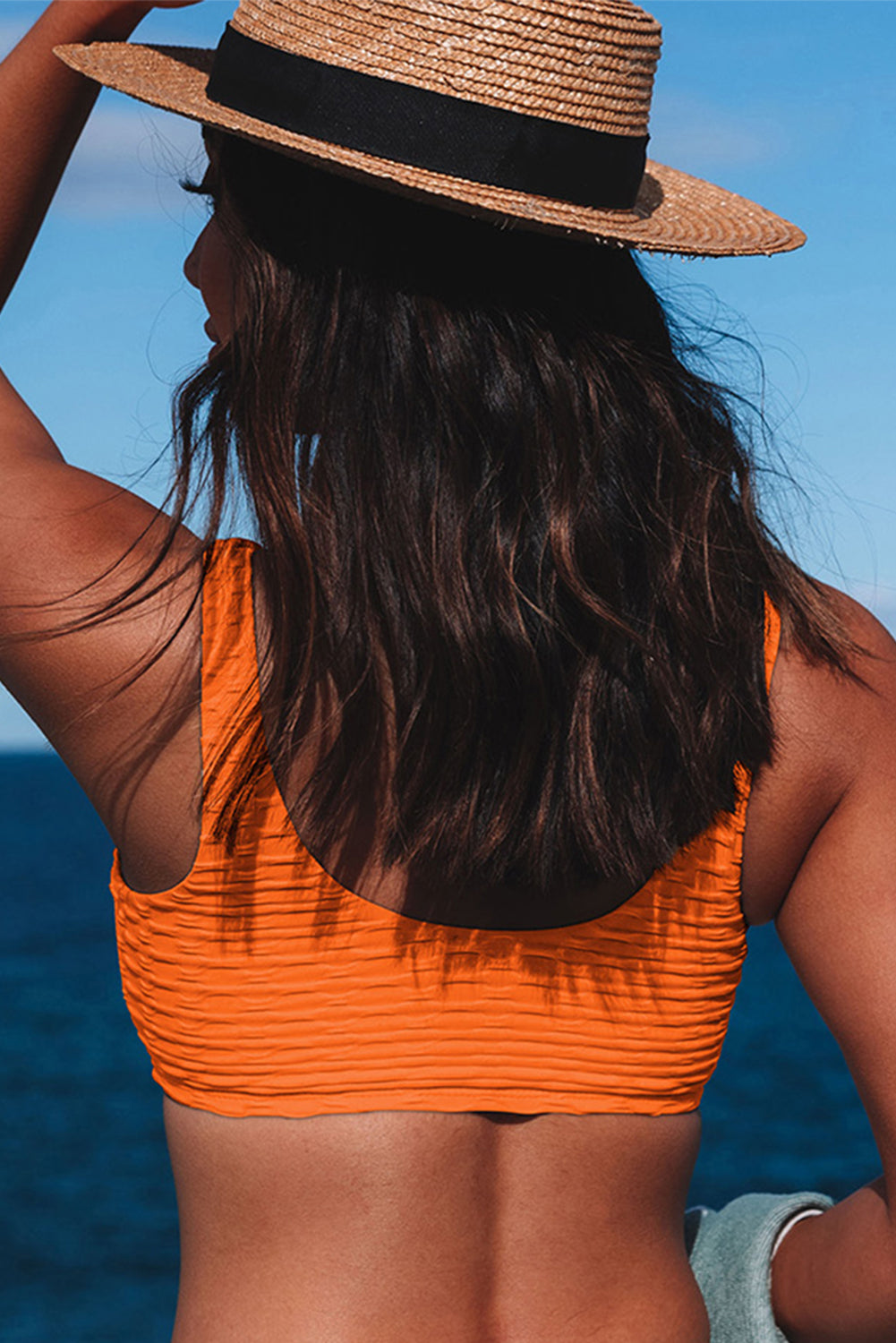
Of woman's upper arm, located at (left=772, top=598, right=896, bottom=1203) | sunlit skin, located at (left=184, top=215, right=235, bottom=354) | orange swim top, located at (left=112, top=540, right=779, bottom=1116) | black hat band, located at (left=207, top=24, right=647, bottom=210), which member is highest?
black hat band, located at (left=207, top=24, right=647, bottom=210)

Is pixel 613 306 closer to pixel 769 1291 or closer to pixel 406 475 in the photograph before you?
pixel 406 475

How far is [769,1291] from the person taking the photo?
1.82m

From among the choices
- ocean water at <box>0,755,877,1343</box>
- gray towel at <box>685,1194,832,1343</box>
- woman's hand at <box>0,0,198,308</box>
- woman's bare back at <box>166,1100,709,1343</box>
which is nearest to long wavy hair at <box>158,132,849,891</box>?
woman's bare back at <box>166,1100,709,1343</box>

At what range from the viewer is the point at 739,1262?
181 centimetres

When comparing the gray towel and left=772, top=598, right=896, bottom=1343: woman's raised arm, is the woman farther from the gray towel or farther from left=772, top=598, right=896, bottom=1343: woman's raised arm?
the gray towel

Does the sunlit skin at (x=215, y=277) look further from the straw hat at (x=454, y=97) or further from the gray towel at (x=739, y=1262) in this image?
the gray towel at (x=739, y=1262)

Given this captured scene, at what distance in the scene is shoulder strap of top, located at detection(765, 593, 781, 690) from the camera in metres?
1.55

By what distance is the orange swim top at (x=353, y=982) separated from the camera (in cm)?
148

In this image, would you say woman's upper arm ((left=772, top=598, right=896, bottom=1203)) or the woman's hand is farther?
the woman's hand

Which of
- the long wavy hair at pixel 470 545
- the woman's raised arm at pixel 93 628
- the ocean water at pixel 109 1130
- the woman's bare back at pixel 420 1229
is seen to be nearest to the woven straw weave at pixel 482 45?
the long wavy hair at pixel 470 545

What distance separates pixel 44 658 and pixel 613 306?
0.66 meters

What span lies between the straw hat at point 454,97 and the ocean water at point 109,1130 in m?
21.8

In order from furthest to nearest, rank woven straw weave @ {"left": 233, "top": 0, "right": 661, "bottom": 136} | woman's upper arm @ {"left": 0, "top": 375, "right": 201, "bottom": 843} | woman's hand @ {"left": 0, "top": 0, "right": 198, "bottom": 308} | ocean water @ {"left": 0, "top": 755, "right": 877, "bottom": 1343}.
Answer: ocean water @ {"left": 0, "top": 755, "right": 877, "bottom": 1343}
woman's hand @ {"left": 0, "top": 0, "right": 198, "bottom": 308}
woven straw weave @ {"left": 233, "top": 0, "right": 661, "bottom": 136}
woman's upper arm @ {"left": 0, "top": 375, "right": 201, "bottom": 843}

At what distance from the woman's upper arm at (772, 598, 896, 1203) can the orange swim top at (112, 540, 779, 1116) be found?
10 centimetres
